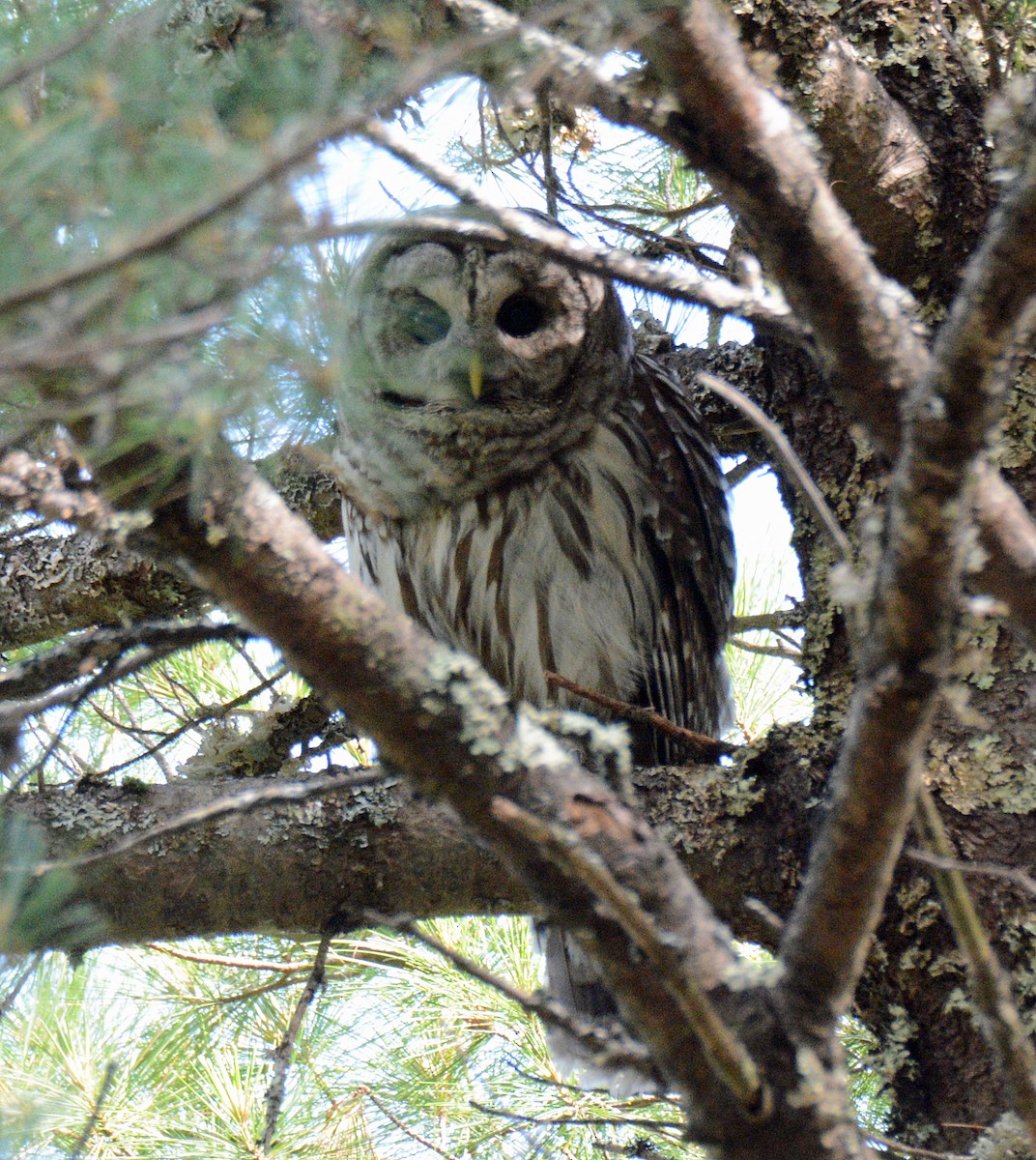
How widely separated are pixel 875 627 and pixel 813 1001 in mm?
342

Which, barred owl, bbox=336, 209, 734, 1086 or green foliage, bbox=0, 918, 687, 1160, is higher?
barred owl, bbox=336, 209, 734, 1086

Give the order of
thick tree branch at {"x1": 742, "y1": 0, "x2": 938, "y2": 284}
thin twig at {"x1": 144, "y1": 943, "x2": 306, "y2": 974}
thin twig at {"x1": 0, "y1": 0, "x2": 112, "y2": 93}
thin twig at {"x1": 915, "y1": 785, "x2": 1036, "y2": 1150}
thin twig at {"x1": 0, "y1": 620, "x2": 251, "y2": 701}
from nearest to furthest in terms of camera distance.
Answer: thin twig at {"x1": 0, "y1": 0, "x2": 112, "y2": 93}
thin twig at {"x1": 915, "y1": 785, "x2": 1036, "y2": 1150}
thin twig at {"x1": 0, "y1": 620, "x2": 251, "y2": 701}
thick tree branch at {"x1": 742, "y1": 0, "x2": 938, "y2": 284}
thin twig at {"x1": 144, "y1": 943, "x2": 306, "y2": 974}

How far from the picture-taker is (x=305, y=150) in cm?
80

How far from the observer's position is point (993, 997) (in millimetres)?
1065

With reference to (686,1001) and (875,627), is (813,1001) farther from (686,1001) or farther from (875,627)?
(875,627)

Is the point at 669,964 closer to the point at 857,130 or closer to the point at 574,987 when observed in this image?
the point at 857,130

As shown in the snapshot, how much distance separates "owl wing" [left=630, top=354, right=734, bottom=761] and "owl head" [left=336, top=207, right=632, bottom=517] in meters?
0.12

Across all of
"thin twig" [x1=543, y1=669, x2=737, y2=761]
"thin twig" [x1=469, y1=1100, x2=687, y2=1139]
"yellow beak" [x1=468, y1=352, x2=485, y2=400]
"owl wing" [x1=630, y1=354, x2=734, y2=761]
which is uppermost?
"yellow beak" [x1=468, y1=352, x2=485, y2=400]

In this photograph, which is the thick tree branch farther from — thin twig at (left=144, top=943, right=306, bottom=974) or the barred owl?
thin twig at (left=144, top=943, right=306, bottom=974)

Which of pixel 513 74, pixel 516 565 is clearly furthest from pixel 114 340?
pixel 516 565

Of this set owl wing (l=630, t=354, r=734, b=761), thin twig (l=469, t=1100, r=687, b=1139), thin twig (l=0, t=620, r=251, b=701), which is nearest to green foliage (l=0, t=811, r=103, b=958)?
thin twig (l=0, t=620, r=251, b=701)

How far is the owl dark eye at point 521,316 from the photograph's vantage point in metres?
2.99

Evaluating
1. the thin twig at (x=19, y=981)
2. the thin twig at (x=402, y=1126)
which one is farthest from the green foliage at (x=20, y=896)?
the thin twig at (x=402, y=1126)

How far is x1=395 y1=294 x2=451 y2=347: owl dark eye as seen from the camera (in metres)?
3.02
